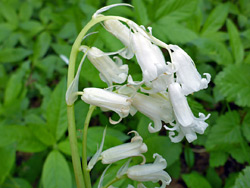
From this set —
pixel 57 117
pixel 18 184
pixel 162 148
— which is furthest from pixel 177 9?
pixel 18 184

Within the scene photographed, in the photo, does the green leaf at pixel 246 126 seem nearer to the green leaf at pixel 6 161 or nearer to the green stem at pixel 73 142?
the green stem at pixel 73 142

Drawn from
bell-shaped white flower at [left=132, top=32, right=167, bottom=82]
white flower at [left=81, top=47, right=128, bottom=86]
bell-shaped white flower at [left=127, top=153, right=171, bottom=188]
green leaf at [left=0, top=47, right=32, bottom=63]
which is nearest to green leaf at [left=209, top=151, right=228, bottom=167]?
bell-shaped white flower at [left=127, top=153, right=171, bottom=188]

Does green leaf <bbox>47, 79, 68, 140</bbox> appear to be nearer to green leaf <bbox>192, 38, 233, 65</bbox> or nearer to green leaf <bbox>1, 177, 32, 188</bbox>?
green leaf <bbox>1, 177, 32, 188</bbox>

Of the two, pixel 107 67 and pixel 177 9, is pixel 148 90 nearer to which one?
pixel 107 67

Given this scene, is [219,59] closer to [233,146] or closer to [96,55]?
[233,146]

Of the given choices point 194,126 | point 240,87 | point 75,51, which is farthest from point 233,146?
point 75,51

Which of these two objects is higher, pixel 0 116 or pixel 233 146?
pixel 233 146
